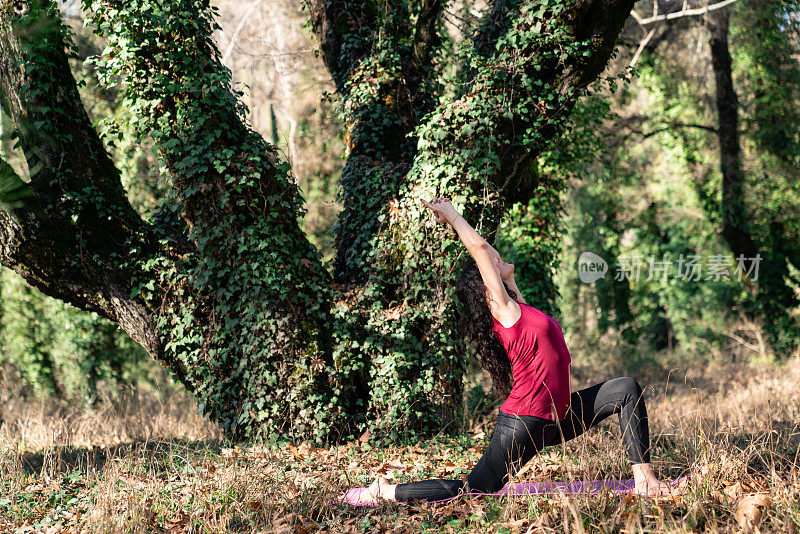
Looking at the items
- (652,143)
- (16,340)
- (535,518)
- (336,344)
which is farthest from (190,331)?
(652,143)

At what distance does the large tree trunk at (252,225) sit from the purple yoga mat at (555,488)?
70.0 inches

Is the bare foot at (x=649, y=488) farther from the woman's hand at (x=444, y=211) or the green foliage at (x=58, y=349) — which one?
the green foliage at (x=58, y=349)

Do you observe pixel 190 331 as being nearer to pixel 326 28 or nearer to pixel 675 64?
pixel 326 28

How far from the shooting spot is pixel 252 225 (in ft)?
19.3

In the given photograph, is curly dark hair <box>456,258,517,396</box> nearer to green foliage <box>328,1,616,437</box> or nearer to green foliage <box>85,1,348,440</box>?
green foliage <box>328,1,616,437</box>

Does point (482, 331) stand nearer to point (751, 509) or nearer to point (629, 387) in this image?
point (629, 387)

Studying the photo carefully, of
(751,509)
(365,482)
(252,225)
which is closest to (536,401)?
(751,509)

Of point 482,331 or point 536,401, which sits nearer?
point 536,401

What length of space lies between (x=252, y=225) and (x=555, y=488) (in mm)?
3767

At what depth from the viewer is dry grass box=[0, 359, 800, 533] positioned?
11.3 feet

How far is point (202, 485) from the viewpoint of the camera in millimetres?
4379

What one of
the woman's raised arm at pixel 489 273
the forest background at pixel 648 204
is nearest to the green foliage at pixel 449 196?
the woman's raised arm at pixel 489 273

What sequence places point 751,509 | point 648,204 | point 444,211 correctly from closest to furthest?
point 751,509, point 444,211, point 648,204

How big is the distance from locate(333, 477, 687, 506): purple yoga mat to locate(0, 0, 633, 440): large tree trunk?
178 centimetres
